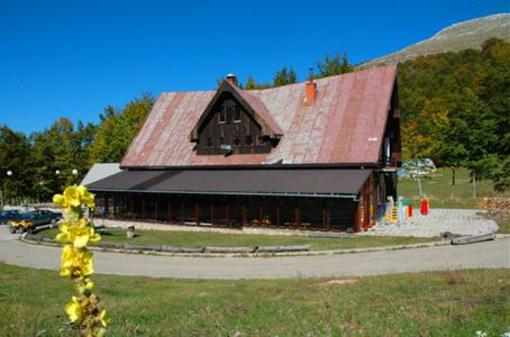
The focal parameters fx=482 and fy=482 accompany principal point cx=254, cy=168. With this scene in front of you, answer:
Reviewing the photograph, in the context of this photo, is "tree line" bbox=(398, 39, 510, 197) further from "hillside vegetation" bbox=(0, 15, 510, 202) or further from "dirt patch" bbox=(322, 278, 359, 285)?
"dirt patch" bbox=(322, 278, 359, 285)

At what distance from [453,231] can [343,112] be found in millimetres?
9707

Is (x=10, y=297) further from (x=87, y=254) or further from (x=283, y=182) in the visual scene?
(x=283, y=182)

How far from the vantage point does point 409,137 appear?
4553 centimetres

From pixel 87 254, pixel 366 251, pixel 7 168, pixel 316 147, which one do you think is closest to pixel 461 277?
pixel 366 251

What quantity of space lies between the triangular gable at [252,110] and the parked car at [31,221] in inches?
417

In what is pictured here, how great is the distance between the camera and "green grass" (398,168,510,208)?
33.3 metres

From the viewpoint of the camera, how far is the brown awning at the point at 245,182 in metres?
22.7

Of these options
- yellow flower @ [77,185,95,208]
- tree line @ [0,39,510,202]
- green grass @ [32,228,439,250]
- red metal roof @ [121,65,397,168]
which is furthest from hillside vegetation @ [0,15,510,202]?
yellow flower @ [77,185,95,208]

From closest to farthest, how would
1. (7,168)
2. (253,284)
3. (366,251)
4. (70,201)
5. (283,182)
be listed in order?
(70,201) < (253,284) < (366,251) < (283,182) < (7,168)

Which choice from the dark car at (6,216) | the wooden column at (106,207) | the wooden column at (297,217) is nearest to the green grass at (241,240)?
the wooden column at (297,217)

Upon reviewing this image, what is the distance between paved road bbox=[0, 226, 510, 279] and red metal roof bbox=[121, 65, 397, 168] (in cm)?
842

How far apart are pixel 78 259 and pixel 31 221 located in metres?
29.5

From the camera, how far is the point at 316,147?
87.7 ft

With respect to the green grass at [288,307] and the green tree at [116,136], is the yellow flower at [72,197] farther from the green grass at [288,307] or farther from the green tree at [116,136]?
the green tree at [116,136]
